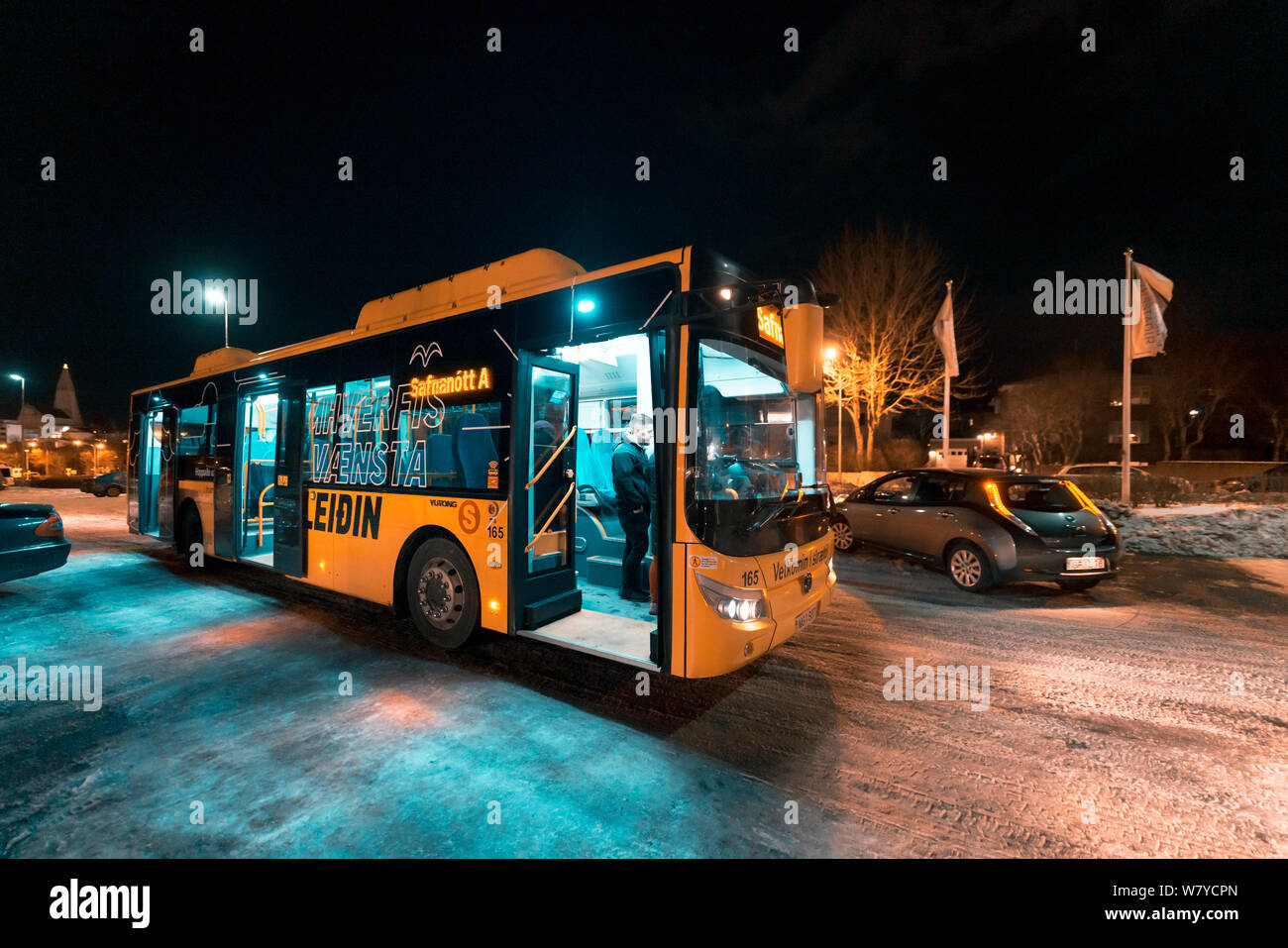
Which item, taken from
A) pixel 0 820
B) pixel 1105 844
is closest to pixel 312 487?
pixel 0 820

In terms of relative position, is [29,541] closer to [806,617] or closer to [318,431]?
[318,431]

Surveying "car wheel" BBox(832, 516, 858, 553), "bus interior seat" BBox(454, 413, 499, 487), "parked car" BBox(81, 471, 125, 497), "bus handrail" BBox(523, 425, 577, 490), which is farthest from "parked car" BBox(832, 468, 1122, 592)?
"parked car" BBox(81, 471, 125, 497)

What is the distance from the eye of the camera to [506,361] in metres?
4.50

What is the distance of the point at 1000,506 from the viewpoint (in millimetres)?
7062

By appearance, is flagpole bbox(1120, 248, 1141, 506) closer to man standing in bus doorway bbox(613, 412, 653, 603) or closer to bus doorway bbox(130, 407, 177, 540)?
man standing in bus doorway bbox(613, 412, 653, 603)

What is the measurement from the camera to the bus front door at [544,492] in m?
4.41

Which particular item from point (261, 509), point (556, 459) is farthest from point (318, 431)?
point (556, 459)

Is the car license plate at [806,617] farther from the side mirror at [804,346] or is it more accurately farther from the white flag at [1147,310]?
the white flag at [1147,310]

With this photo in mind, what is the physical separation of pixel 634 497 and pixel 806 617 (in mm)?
Result: 2005

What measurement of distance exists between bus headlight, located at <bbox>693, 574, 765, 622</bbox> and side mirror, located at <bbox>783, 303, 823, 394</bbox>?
1345 millimetres

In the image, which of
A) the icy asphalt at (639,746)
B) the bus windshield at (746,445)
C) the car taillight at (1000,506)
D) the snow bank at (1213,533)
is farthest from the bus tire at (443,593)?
the snow bank at (1213,533)

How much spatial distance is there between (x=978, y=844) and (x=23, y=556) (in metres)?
9.61

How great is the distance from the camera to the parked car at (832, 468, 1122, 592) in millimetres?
6750
